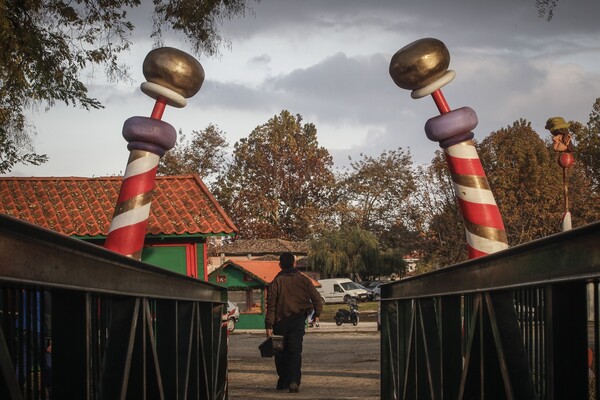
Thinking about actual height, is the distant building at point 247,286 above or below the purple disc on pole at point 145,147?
below

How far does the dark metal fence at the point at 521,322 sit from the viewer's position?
8.88ft

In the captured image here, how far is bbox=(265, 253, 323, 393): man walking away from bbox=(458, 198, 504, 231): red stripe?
4.70m

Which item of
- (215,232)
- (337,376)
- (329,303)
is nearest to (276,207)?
(329,303)

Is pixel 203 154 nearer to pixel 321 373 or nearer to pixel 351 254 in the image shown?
pixel 351 254

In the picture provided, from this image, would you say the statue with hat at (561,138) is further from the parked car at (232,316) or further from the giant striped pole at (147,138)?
the parked car at (232,316)

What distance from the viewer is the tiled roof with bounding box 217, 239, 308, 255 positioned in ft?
254

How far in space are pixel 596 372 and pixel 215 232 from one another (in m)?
18.3

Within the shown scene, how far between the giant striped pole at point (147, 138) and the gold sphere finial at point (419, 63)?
2.19 meters

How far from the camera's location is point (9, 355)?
7.66ft

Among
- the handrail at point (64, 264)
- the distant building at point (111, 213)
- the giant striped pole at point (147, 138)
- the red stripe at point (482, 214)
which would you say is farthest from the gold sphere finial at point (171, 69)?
the distant building at point (111, 213)

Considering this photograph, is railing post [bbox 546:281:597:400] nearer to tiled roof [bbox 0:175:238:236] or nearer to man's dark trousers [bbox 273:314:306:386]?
man's dark trousers [bbox 273:314:306:386]

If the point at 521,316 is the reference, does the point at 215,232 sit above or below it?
above

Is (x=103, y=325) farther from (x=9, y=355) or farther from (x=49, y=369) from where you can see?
(x=9, y=355)

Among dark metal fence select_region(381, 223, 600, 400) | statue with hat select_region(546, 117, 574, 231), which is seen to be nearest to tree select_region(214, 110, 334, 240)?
statue with hat select_region(546, 117, 574, 231)
